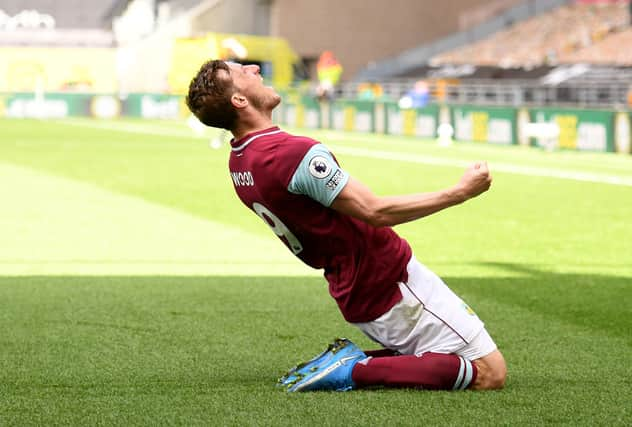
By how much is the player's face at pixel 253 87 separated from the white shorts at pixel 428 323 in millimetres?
1002

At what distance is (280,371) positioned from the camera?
631 cm

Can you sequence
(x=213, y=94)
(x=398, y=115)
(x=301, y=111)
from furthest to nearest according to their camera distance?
(x=301, y=111)
(x=398, y=115)
(x=213, y=94)

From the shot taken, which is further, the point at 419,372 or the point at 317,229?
the point at 419,372

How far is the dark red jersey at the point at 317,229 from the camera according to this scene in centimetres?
541

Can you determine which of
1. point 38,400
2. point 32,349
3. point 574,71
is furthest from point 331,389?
point 574,71

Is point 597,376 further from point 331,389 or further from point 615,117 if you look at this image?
point 615,117

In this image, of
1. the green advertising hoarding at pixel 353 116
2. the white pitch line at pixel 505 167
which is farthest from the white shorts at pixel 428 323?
the green advertising hoarding at pixel 353 116

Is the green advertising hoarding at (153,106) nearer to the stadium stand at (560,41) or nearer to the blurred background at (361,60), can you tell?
the blurred background at (361,60)

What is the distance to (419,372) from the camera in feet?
18.6

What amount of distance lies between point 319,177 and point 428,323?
0.92 meters

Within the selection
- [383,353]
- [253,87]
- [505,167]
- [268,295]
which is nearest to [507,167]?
[505,167]

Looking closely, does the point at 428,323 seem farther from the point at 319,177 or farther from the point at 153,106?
the point at 153,106

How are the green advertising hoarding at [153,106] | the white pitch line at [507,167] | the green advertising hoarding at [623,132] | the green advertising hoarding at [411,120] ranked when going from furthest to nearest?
1. the green advertising hoarding at [153,106]
2. the green advertising hoarding at [411,120]
3. the green advertising hoarding at [623,132]
4. the white pitch line at [507,167]

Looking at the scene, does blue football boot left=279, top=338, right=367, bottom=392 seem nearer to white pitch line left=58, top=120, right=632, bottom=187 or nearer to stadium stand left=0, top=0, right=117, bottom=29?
white pitch line left=58, top=120, right=632, bottom=187
